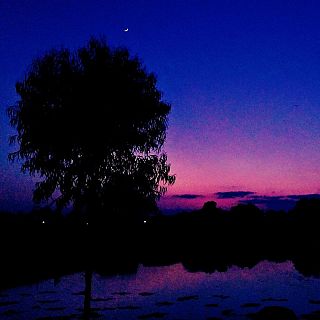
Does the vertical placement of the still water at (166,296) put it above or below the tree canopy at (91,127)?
below

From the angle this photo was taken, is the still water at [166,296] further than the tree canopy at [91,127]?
Yes

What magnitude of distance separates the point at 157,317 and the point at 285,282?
1925 centimetres

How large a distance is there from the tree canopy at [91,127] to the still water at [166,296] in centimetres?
892

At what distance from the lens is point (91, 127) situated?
666 inches

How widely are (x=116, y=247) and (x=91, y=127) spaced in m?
68.1

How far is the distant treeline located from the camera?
2188 centimetres

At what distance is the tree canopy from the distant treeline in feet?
4.75

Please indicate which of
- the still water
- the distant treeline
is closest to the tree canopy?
the distant treeline

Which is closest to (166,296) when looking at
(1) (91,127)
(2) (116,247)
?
(1) (91,127)

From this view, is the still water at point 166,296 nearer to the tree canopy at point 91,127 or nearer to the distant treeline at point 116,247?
the distant treeline at point 116,247

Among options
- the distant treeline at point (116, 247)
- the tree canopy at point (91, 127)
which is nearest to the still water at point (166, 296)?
the distant treeline at point (116, 247)

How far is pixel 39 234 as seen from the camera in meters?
74.9

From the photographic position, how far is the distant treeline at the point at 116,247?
21.9m

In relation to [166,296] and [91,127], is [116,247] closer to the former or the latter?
[166,296]
